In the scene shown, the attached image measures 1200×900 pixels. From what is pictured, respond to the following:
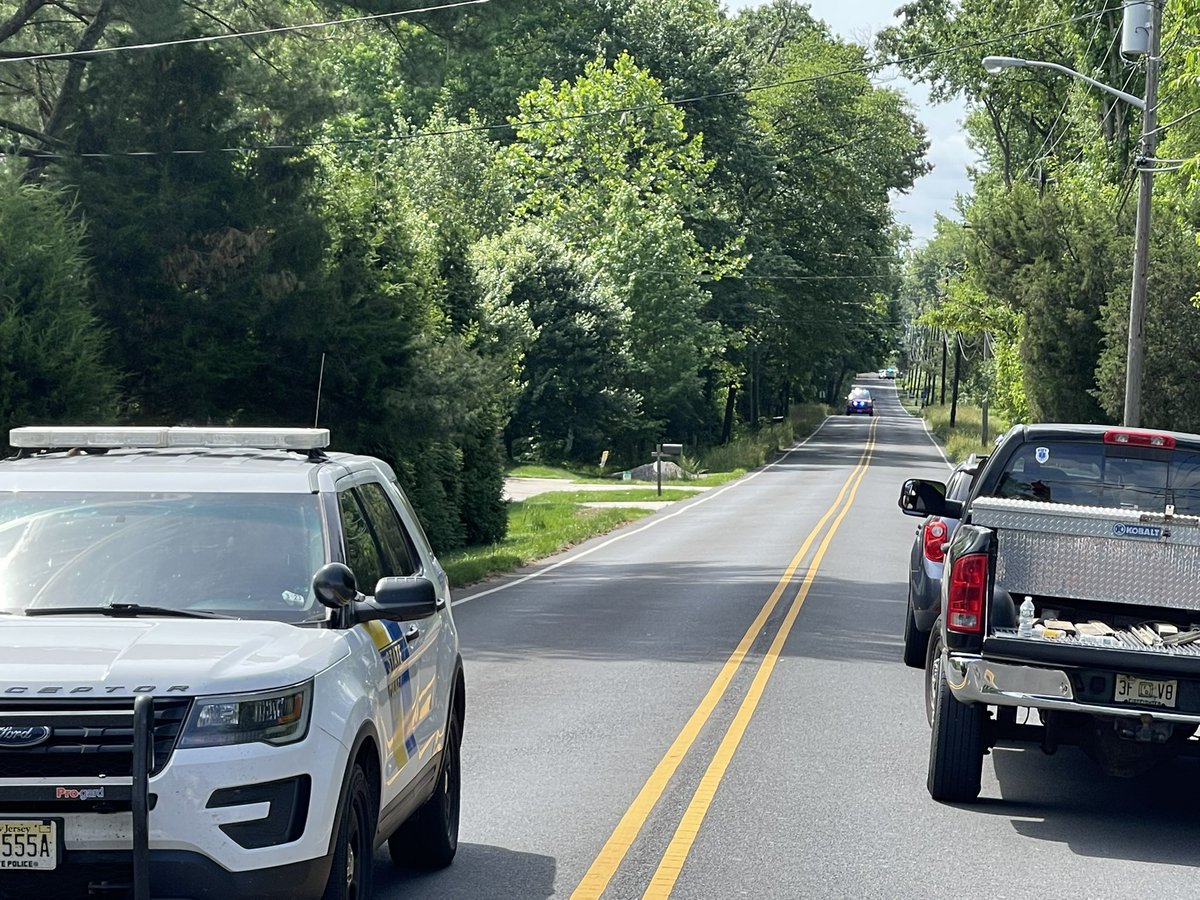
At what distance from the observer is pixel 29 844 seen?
4789 mm

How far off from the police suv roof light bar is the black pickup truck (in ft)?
11.7

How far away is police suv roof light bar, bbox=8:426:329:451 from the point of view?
6512 mm

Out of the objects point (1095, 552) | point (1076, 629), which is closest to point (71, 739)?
point (1076, 629)

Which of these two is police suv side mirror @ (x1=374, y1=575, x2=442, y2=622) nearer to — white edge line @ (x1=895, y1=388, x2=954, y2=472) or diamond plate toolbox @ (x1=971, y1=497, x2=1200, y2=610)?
diamond plate toolbox @ (x1=971, y1=497, x2=1200, y2=610)

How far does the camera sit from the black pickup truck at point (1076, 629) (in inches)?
319

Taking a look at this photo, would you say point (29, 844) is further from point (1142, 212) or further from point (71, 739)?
point (1142, 212)

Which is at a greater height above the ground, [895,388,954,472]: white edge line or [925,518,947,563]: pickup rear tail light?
[925,518,947,563]: pickup rear tail light

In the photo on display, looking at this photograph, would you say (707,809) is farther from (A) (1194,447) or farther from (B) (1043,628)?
(A) (1194,447)

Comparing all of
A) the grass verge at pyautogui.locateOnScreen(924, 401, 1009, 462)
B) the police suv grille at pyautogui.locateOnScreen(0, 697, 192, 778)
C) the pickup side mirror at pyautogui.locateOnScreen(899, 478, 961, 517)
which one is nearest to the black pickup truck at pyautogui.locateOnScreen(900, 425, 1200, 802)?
the pickup side mirror at pyautogui.locateOnScreen(899, 478, 961, 517)

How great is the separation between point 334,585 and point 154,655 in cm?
76

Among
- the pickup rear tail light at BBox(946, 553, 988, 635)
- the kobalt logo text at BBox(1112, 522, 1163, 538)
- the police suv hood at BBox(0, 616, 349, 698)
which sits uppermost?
the kobalt logo text at BBox(1112, 522, 1163, 538)

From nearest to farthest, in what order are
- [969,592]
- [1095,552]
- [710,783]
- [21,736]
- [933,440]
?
1. [21,736]
2. [969,592]
3. [1095,552]
4. [710,783]
5. [933,440]

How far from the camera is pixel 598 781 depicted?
30.4 ft

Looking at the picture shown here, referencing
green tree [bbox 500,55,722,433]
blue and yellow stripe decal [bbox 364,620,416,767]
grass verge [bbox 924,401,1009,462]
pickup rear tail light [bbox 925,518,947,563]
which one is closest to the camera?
blue and yellow stripe decal [bbox 364,620,416,767]
